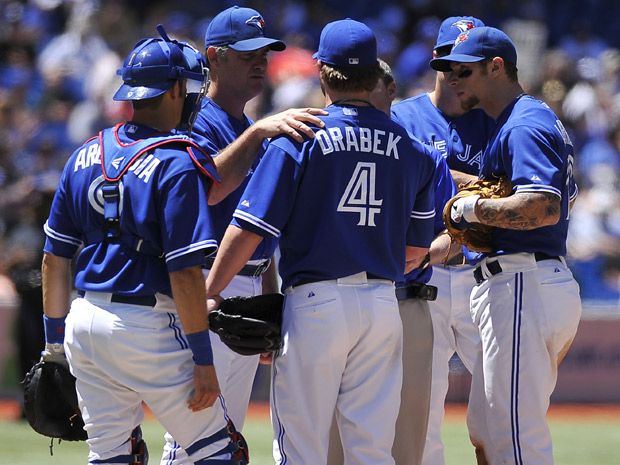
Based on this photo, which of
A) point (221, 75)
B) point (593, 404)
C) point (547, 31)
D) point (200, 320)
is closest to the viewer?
point (200, 320)

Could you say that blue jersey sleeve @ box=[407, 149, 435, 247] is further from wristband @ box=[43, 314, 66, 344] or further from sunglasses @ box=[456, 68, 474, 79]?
wristband @ box=[43, 314, 66, 344]

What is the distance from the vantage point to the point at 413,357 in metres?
5.50

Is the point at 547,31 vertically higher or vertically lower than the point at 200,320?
lower

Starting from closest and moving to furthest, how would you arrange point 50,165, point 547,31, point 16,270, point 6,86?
point 16,270 → point 50,165 → point 6,86 → point 547,31

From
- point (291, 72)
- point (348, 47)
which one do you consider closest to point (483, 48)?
point (348, 47)

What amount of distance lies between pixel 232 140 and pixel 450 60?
3.73 ft

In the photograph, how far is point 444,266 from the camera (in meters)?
6.27

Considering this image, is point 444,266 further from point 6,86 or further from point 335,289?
point 6,86

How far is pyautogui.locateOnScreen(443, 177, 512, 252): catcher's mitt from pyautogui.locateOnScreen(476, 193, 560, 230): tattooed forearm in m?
0.14

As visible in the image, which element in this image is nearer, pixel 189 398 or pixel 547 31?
pixel 189 398

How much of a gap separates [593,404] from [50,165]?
6.35 metres

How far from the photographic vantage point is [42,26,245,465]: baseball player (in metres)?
4.53

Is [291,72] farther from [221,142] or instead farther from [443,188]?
[443,188]

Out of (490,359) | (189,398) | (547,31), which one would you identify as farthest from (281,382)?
(547,31)
